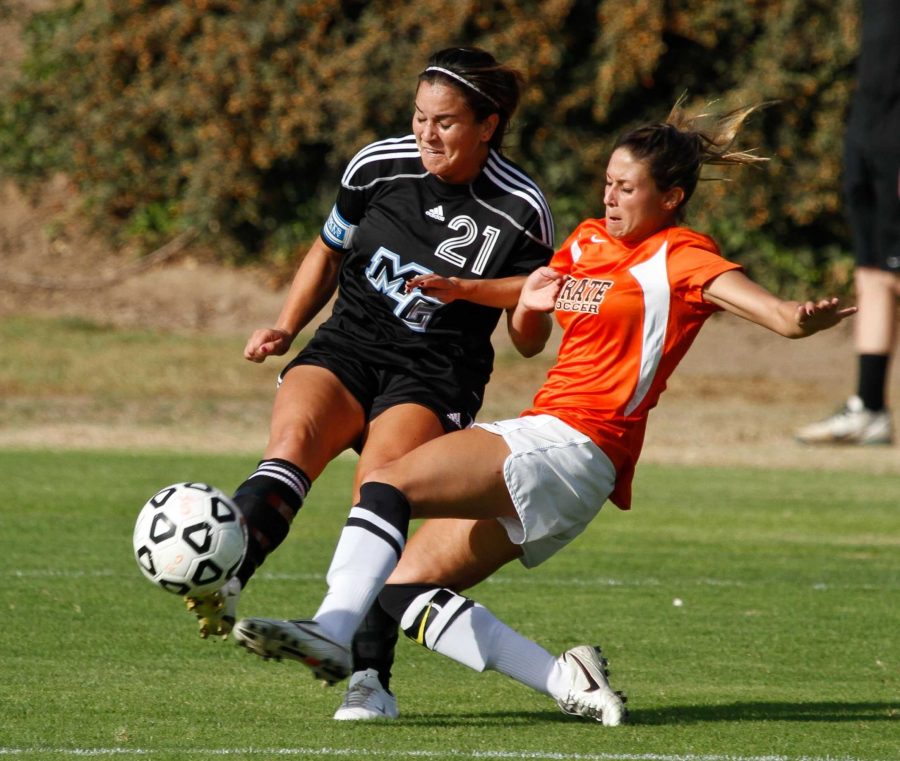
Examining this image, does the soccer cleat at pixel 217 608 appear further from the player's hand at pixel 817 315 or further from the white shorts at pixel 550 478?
the player's hand at pixel 817 315

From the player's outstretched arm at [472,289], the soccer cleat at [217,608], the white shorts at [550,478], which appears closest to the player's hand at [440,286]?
the player's outstretched arm at [472,289]

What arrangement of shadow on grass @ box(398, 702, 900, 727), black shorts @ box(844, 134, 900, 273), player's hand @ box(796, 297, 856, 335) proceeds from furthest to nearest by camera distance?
black shorts @ box(844, 134, 900, 273) < shadow on grass @ box(398, 702, 900, 727) < player's hand @ box(796, 297, 856, 335)

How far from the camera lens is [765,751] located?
455cm

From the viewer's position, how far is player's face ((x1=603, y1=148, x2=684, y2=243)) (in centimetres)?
498

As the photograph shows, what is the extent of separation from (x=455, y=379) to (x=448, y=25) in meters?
13.3

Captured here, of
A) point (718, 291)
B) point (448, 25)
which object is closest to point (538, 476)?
point (718, 291)

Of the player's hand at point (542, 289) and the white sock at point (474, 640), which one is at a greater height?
the player's hand at point (542, 289)

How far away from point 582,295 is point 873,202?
8352mm

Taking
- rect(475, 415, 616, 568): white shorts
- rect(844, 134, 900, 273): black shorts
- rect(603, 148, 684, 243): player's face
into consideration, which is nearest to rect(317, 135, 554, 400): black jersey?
rect(603, 148, 684, 243): player's face

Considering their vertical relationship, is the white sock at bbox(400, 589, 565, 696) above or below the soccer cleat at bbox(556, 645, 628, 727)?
above

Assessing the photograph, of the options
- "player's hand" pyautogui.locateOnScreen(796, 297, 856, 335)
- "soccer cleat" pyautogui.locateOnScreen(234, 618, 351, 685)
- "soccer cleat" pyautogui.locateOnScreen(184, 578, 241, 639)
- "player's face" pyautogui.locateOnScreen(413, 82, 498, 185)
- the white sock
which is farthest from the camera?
"player's face" pyautogui.locateOnScreen(413, 82, 498, 185)

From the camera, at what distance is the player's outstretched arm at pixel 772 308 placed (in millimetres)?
4582

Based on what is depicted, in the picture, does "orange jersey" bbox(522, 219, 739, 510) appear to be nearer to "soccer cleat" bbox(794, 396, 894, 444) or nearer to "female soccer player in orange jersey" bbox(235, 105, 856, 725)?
"female soccer player in orange jersey" bbox(235, 105, 856, 725)

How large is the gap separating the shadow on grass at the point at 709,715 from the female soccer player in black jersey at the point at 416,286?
0.99ft
